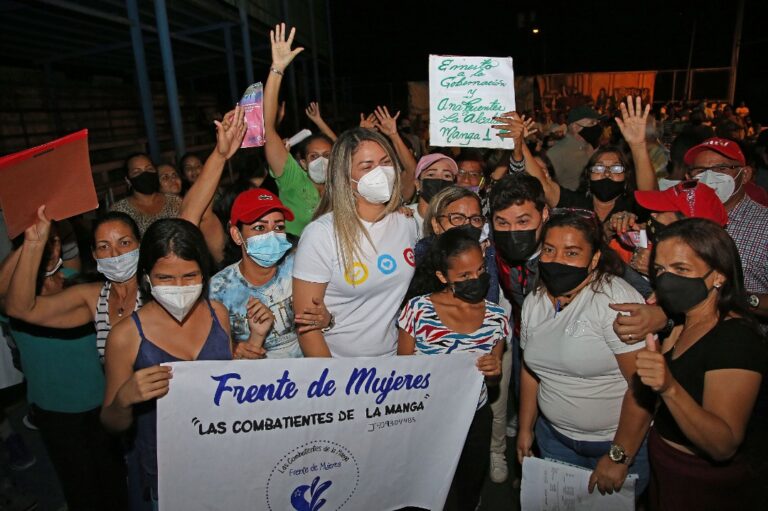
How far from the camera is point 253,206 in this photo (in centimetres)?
295

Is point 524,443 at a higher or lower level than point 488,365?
lower

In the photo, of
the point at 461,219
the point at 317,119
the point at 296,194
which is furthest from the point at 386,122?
the point at 461,219

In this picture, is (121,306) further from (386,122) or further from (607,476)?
(386,122)

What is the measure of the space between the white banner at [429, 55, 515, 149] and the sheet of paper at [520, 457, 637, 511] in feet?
9.39

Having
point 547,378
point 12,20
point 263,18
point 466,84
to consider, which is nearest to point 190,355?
point 547,378

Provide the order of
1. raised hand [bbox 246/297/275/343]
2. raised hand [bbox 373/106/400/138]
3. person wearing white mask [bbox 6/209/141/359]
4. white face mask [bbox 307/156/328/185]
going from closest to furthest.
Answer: raised hand [bbox 246/297/275/343]
person wearing white mask [bbox 6/209/141/359]
white face mask [bbox 307/156/328/185]
raised hand [bbox 373/106/400/138]

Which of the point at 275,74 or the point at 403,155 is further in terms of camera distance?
the point at 403,155

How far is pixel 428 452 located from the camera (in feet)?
8.68

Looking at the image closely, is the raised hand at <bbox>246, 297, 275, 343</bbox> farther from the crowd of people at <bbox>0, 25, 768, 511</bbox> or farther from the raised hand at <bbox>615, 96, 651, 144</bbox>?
the raised hand at <bbox>615, 96, 651, 144</bbox>

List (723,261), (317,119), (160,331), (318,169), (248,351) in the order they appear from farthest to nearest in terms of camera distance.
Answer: (317,119)
(318,169)
(248,351)
(160,331)
(723,261)

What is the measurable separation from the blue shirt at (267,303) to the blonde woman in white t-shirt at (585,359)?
134 centimetres

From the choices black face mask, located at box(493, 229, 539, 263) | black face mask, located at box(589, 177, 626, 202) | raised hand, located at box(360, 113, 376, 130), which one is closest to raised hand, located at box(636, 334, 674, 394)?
black face mask, located at box(493, 229, 539, 263)

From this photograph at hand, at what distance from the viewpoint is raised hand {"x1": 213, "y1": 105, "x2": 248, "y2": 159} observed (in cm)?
319

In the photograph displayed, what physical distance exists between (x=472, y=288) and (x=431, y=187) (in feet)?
5.05
